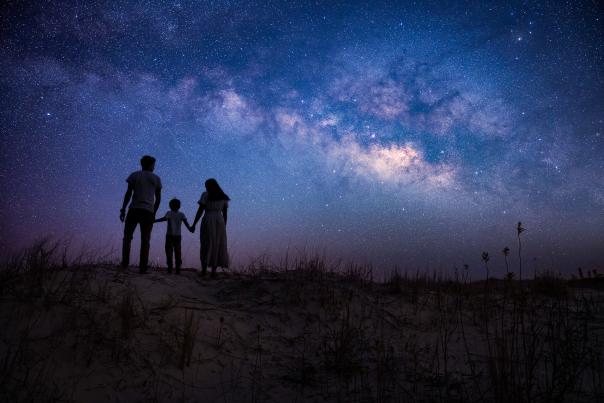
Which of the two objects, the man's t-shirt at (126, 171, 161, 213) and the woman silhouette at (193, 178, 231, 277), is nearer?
the man's t-shirt at (126, 171, 161, 213)

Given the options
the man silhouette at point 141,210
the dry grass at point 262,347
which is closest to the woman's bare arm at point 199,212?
the man silhouette at point 141,210

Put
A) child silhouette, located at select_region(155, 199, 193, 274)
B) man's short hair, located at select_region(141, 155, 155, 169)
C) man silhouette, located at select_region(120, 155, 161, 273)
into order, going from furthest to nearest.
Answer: child silhouette, located at select_region(155, 199, 193, 274) < man's short hair, located at select_region(141, 155, 155, 169) < man silhouette, located at select_region(120, 155, 161, 273)

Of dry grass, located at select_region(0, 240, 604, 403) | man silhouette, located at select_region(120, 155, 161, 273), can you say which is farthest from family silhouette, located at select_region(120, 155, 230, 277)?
dry grass, located at select_region(0, 240, 604, 403)

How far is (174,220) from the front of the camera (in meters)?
8.71

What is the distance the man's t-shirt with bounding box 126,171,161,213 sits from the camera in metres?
7.13

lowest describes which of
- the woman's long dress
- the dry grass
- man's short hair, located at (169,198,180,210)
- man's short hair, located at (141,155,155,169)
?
the dry grass

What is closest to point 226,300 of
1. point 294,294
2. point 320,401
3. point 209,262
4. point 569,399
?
point 294,294

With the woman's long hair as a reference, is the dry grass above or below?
below

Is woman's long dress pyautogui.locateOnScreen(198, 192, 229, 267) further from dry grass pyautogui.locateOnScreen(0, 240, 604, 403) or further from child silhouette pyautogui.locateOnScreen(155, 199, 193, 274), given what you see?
dry grass pyautogui.locateOnScreen(0, 240, 604, 403)

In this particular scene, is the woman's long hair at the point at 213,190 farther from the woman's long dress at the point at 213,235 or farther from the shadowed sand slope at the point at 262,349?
the shadowed sand slope at the point at 262,349

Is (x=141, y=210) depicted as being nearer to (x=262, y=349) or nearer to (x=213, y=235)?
(x=213, y=235)

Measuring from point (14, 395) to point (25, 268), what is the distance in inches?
91.3

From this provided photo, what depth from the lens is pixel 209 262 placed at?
26.5 ft

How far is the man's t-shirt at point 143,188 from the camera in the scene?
23.4 ft
